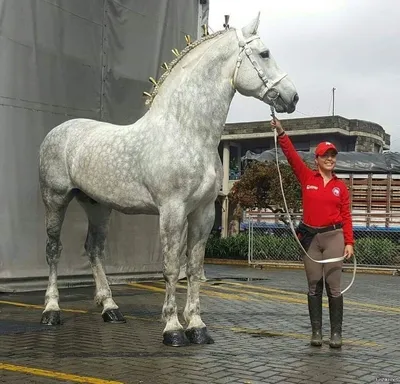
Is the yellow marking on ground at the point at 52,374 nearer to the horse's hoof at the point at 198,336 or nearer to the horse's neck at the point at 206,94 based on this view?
the horse's hoof at the point at 198,336

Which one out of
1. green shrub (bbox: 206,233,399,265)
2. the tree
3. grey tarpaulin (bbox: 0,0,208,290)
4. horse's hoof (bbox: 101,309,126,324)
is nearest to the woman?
horse's hoof (bbox: 101,309,126,324)

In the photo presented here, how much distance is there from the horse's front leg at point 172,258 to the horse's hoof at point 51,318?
60.9 inches

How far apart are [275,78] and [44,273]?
5.62m

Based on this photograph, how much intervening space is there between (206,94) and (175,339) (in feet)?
7.38

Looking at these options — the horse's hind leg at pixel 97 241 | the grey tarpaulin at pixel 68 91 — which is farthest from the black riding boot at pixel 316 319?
the grey tarpaulin at pixel 68 91

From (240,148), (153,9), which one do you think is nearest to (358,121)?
(240,148)

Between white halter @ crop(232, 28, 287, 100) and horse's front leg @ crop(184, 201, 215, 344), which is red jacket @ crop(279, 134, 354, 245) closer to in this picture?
white halter @ crop(232, 28, 287, 100)

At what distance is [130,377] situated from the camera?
457cm

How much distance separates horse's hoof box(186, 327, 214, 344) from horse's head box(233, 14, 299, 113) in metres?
2.19

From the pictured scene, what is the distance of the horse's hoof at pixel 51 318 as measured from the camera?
6820 millimetres

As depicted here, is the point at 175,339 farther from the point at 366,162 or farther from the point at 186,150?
the point at 366,162

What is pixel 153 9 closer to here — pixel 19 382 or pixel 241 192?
pixel 19 382

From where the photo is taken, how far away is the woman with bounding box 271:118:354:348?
19.4ft

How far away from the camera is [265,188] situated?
21422mm
